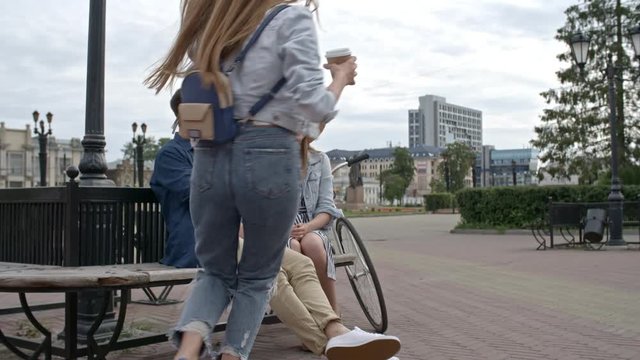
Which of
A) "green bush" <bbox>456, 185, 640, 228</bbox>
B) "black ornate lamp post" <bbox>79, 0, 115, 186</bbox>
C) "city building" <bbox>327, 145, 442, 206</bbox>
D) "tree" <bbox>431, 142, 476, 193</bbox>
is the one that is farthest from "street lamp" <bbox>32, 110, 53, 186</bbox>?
"city building" <bbox>327, 145, 442, 206</bbox>

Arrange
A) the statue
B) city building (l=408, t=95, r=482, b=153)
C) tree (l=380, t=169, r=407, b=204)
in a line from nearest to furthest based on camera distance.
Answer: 1. the statue
2. tree (l=380, t=169, r=407, b=204)
3. city building (l=408, t=95, r=482, b=153)

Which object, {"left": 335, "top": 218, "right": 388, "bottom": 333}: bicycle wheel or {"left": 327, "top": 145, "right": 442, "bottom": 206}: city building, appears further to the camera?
{"left": 327, "top": 145, "right": 442, "bottom": 206}: city building

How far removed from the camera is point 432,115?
450 ft

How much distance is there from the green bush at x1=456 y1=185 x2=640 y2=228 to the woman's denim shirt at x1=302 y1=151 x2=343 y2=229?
619 inches

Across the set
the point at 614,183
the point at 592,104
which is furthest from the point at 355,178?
the point at 614,183

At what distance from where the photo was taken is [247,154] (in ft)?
7.38

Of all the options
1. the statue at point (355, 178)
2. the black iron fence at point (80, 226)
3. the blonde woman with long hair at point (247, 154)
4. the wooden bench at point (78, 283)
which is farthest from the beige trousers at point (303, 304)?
the statue at point (355, 178)

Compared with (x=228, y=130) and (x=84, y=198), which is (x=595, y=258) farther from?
(x=228, y=130)

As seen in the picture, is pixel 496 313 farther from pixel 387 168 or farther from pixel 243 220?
pixel 387 168

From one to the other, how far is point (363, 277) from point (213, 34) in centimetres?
289

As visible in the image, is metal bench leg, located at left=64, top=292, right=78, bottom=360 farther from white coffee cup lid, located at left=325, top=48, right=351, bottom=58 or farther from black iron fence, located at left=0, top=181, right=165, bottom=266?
white coffee cup lid, located at left=325, top=48, right=351, bottom=58

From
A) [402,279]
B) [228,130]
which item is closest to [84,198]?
[228,130]

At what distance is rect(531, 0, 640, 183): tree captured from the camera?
28141mm

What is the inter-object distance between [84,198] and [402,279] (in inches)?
224
